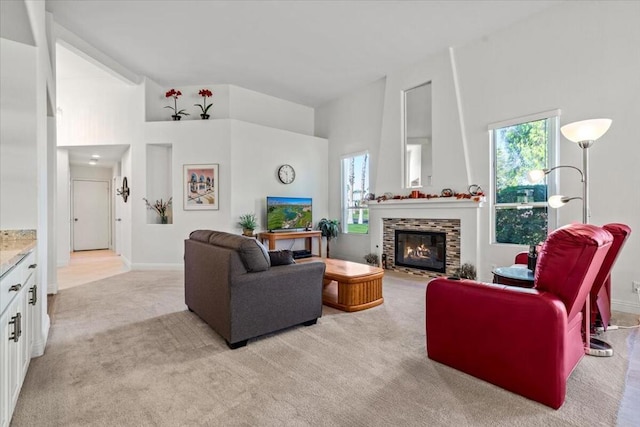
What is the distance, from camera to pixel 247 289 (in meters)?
2.49

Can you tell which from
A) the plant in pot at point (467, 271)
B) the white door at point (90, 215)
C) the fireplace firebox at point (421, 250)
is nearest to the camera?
the plant in pot at point (467, 271)

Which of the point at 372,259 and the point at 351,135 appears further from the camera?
the point at 351,135

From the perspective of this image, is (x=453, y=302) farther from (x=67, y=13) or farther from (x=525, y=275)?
(x=67, y=13)

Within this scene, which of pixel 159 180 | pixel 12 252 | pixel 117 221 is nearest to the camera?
pixel 12 252

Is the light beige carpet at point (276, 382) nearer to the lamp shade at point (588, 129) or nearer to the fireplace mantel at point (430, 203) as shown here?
the lamp shade at point (588, 129)

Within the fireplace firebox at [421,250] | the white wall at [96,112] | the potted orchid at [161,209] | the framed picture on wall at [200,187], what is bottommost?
the fireplace firebox at [421,250]

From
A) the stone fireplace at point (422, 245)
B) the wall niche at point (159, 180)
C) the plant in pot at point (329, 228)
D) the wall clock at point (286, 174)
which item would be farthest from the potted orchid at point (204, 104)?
the stone fireplace at point (422, 245)

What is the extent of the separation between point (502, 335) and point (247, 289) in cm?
178

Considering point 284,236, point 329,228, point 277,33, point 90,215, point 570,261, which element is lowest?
point 284,236

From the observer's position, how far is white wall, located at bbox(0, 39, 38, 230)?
7.50 feet

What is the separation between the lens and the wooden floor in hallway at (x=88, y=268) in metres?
4.88

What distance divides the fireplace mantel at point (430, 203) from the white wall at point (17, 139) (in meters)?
4.67

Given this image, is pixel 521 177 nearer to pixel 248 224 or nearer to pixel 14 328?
pixel 248 224

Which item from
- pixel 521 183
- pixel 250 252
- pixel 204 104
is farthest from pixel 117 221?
pixel 521 183
